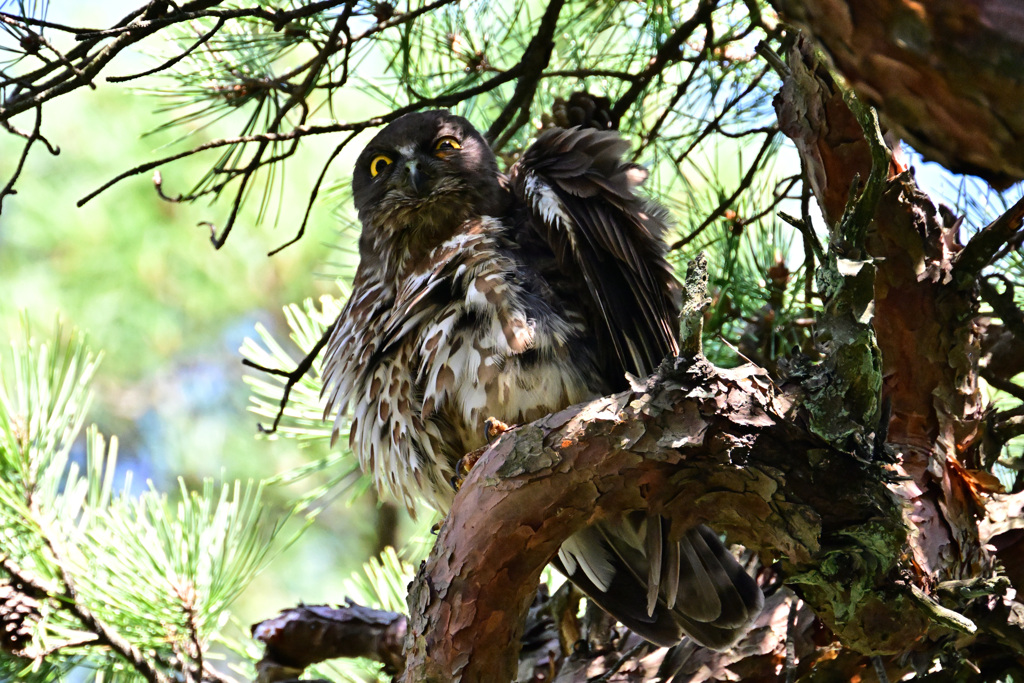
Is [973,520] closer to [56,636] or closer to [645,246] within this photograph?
[645,246]

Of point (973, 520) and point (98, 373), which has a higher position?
point (98, 373)

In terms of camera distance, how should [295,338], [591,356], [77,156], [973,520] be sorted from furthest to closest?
[77,156] → [295,338] → [591,356] → [973,520]

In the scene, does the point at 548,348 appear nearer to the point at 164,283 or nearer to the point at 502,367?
the point at 502,367

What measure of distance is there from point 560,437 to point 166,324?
5.74 m

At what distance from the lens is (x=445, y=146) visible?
3250 mm

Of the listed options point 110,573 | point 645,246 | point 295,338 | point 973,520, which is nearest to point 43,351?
point 110,573

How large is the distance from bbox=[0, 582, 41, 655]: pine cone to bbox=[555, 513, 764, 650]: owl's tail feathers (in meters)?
1.45

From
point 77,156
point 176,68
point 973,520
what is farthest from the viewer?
point 77,156

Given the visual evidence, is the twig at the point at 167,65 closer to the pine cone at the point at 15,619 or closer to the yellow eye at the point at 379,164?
the yellow eye at the point at 379,164

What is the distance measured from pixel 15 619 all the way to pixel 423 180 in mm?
1780

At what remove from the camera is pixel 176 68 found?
3.31 meters

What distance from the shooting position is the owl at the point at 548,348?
2.44 m

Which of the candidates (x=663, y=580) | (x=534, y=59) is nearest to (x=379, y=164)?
(x=534, y=59)

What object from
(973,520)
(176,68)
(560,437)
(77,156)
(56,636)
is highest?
(77,156)
